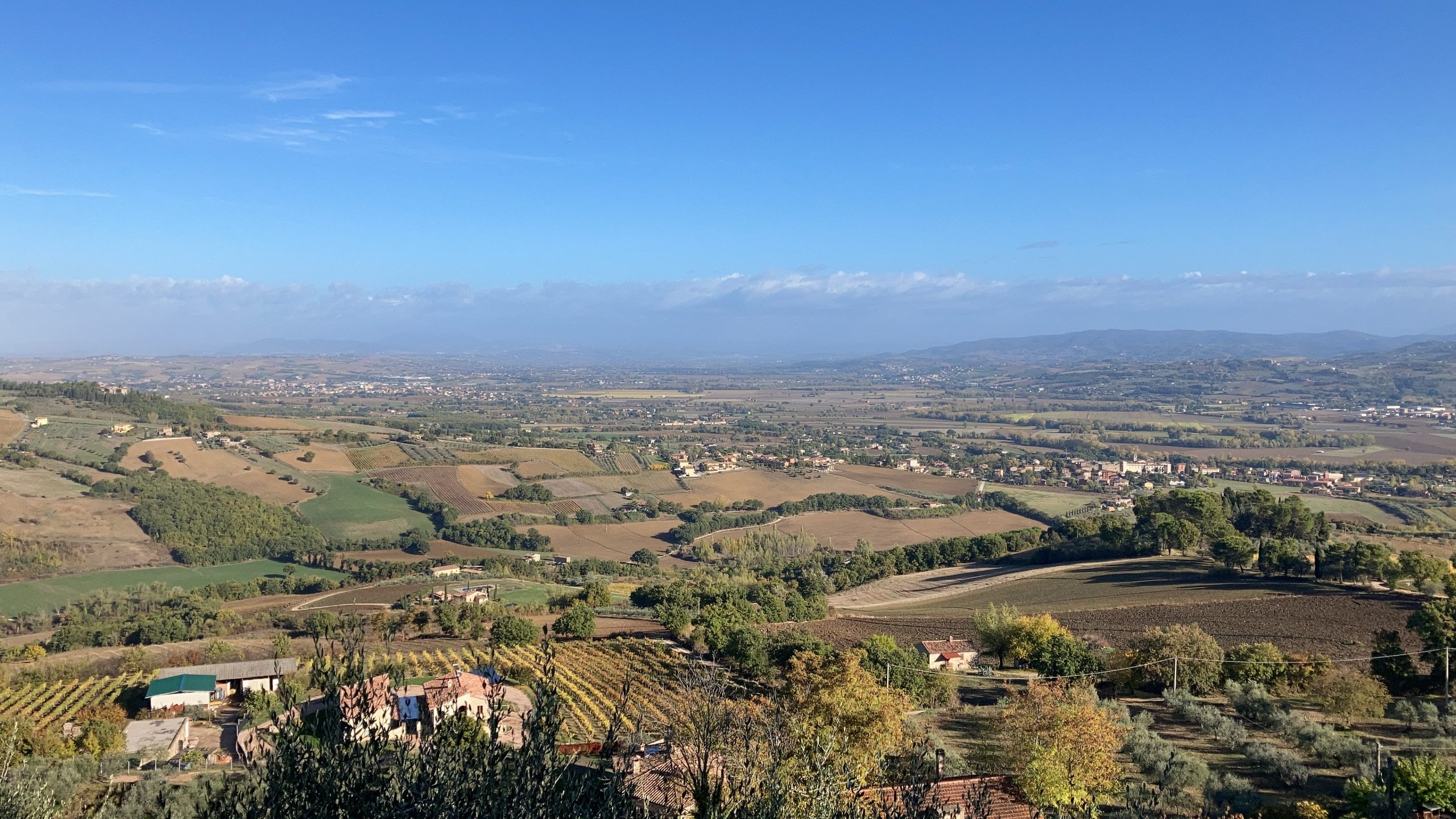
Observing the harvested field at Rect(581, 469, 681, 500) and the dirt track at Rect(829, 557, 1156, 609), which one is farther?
the harvested field at Rect(581, 469, 681, 500)

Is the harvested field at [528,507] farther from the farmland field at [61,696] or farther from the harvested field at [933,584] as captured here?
the farmland field at [61,696]

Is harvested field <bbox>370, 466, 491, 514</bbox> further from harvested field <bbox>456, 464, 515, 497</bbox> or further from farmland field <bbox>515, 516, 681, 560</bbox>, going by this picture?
farmland field <bbox>515, 516, 681, 560</bbox>

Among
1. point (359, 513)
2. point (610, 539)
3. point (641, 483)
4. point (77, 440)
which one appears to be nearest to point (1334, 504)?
point (610, 539)

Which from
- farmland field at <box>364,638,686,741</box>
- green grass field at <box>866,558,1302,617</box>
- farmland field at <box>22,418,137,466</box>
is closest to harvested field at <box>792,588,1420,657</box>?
green grass field at <box>866,558,1302,617</box>

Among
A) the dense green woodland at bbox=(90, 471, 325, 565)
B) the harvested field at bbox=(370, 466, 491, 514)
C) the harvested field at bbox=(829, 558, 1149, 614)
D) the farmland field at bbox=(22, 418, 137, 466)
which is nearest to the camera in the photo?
the harvested field at bbox=(829, 558, 1149, 614)

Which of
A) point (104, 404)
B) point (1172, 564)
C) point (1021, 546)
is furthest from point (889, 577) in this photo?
point (104, 404)

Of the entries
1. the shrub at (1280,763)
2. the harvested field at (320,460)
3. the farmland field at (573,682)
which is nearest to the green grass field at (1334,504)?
the shrub at (1280,763)

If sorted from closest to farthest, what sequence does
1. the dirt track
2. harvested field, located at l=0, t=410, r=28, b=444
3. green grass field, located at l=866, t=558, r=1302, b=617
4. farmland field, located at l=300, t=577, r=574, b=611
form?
green grass field, located at l=866, t=558, r=1302, b=617, farmland field, located at l=300, t=577, r=574, b=611, the dirt track, harvested field, located at l=0, t=410, r=28, b=444
